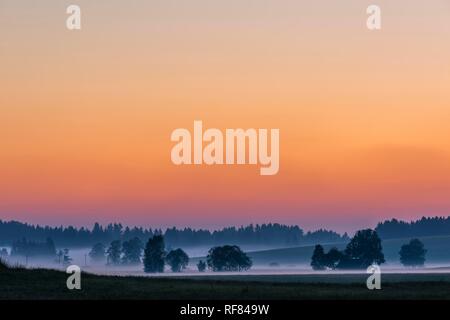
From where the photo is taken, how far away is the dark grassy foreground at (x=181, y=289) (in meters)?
49.8

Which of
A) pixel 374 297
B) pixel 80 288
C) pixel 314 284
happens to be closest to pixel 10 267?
pixel 80 288

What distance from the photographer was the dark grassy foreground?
49.8 metres

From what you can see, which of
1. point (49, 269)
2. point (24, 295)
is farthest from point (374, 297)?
point (49, 269)

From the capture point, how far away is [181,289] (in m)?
53.2
